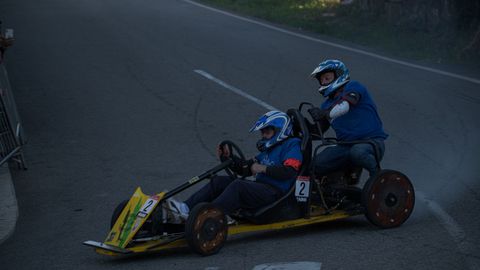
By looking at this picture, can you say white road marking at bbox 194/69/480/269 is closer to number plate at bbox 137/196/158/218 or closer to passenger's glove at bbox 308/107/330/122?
passenger's glove at bbox 308/107/330/122

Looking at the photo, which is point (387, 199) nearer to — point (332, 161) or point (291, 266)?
point (332, 161)

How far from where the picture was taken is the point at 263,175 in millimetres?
8227

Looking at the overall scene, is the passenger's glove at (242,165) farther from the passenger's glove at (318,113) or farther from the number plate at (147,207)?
the number plate at (147,207)

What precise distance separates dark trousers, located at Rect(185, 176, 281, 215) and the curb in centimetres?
206

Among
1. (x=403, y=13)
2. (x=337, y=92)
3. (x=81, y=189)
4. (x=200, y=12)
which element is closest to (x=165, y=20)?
(x=200, y=12)

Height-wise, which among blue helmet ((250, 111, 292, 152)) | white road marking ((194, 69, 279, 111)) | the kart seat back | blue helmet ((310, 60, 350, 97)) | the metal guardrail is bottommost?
white road marking ((194, 69, 279, 111))

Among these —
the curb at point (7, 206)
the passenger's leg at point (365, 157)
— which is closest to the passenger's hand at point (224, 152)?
the passenger's leg at point (365, 157)

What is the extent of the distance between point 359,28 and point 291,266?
15.3 metres

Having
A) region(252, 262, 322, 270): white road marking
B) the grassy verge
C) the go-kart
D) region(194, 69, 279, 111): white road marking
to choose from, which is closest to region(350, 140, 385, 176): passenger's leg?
the go-kart

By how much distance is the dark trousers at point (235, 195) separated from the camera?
25.8 ft

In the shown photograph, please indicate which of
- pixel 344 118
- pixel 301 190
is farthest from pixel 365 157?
pixel 301 190

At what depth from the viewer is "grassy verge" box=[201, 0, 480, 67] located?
730 inches

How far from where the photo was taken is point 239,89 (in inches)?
623

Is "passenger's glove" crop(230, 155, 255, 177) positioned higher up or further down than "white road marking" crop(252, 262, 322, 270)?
higher up
